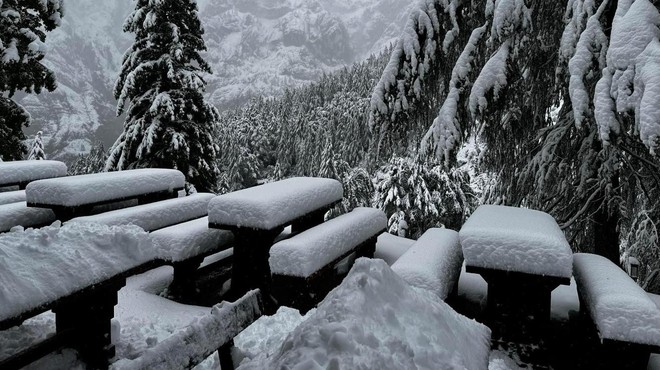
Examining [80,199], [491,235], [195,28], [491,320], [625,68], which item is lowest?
[491,320]

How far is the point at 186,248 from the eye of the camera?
13.6 ft

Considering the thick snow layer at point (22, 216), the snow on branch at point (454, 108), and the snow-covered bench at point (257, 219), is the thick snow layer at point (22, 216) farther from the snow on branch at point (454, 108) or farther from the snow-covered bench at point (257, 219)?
the snow on branch at point (454, 108)

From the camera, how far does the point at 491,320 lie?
3.56 m

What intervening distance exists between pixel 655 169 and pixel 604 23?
6.14 feet

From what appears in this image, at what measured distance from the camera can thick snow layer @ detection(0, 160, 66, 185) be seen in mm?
6738

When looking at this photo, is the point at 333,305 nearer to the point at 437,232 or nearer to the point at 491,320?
the point at 491,320

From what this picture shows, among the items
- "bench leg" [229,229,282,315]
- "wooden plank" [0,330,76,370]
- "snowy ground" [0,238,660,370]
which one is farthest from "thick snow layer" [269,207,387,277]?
"wooden plank" [0,330,76,370]

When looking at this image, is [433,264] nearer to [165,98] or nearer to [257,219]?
[257,219]

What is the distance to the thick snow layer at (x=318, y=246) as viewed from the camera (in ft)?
11.6

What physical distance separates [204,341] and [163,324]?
1.78m

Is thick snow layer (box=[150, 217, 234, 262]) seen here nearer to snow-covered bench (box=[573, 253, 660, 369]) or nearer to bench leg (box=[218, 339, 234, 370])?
bench leg (box=[218, 339, 234, 370])

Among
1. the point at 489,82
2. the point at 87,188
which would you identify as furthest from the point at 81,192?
the point at 489,82

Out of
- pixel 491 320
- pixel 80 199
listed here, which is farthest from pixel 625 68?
pixel 80 199

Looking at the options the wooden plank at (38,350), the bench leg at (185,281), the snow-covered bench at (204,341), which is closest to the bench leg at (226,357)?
the snow-covered bench at (204,341)
